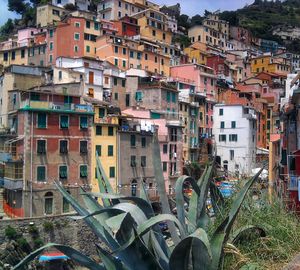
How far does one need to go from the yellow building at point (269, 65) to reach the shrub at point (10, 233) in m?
68.0

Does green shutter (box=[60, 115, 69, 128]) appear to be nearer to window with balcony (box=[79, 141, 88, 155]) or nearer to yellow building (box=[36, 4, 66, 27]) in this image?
window with balcony (box=[79, 141, 88, 155])

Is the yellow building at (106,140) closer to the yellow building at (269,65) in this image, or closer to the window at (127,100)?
the window at (127,100)

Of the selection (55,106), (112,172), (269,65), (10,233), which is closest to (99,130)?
(112,172)

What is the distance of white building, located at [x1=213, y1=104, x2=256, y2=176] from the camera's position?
52219 mm

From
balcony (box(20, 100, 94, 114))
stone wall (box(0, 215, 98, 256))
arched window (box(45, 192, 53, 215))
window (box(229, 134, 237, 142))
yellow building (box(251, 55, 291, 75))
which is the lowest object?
stone wall (box(0, 215, 98, 256))

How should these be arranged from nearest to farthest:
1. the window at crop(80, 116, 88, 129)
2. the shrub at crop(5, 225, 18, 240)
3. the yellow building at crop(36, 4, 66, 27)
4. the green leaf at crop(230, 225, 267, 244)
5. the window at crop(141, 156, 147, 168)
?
the green leaf at crop(230, 225, 267, 244) → the shrub at crop(5, 225, 18, 240) → the window at crop(80, 116, 88, 129) → the window at crop(141, 156, 147, 168) → the yellow building at crop(36, 4, 66, 27)

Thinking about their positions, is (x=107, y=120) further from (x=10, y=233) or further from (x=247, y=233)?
(x=247, y=233)

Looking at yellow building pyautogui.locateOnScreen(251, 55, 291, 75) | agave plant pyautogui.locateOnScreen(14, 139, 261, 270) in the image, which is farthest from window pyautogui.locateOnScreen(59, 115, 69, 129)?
yellow building pyautogui.locateOnScreen(251, 55, 291, 75)

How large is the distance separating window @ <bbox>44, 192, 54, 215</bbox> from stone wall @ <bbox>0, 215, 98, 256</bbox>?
1.94m

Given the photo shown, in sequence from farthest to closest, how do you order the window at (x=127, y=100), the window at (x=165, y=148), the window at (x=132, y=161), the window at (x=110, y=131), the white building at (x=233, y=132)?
the white building at (x=233, y=132)
the window at (x=127, y=100)
the window at (x=165, y=148)
the window at (x=132, y=161)
the window at (x=110, y=131)

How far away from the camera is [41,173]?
1264 inches

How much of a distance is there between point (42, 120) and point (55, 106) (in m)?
1.44

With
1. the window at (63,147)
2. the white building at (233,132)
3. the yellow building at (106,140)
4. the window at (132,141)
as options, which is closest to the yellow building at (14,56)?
the white building at (233,132)

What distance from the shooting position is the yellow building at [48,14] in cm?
7128
